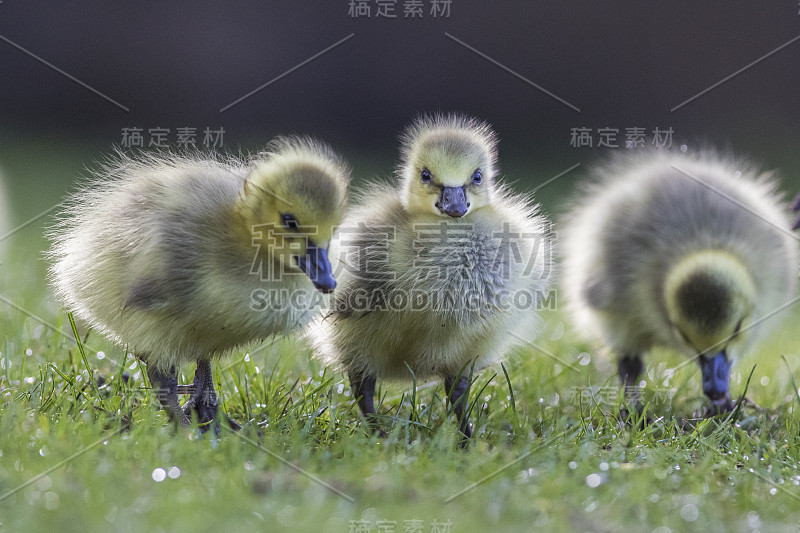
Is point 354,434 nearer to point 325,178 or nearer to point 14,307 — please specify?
point 325,178

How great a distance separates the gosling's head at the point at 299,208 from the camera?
226 cm

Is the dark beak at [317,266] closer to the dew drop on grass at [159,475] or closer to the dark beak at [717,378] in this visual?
the dew drop on grass at [159,475]

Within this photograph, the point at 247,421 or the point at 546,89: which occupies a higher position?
the point at 546,89

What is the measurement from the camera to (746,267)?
3.18 metres

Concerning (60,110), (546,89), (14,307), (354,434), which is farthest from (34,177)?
(354,434)

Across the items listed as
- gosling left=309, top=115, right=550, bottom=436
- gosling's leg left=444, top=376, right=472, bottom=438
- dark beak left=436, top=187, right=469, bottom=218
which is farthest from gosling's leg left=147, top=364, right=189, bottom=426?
dark beak left=436, top=187, right=469, bottom=218

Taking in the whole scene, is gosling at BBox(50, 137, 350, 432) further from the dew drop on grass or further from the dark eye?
the dew drop on grass

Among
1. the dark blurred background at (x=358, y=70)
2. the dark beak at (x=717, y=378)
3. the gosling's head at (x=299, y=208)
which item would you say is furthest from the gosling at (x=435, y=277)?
the dark blurred background at (x=358, y=70)

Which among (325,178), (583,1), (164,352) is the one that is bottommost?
(164,352)

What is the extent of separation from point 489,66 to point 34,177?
3.38 m

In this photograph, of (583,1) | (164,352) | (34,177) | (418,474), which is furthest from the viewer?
(583,1)

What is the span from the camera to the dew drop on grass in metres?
2.00

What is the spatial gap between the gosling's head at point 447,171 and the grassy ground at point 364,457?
1.98ft

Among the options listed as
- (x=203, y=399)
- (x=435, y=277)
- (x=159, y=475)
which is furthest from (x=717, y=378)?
(x=159, y=475)
